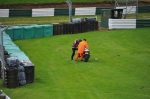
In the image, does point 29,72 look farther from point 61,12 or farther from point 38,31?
point 61,12

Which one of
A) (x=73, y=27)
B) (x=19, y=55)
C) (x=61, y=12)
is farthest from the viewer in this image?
(x=61, y=12)

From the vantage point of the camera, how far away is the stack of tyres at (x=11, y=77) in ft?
69.3

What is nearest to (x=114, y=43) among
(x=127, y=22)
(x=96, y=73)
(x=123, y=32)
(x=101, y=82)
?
(x=123, y=32)

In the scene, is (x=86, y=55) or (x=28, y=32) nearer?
(x=86, y=55)

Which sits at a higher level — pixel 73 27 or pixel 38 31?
pixel 73 27

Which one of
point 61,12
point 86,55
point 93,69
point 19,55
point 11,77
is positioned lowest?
point 93,69

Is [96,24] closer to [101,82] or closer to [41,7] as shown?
[41,7]

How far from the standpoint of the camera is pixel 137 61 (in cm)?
2906

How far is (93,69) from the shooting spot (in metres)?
26.1

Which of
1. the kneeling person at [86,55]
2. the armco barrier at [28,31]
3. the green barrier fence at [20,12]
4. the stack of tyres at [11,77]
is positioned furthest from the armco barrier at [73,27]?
the stack of tyres at [11,77]

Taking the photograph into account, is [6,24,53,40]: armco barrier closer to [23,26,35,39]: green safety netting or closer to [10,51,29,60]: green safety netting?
[23,26,35,39]: green safety netting

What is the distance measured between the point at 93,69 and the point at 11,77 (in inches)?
254

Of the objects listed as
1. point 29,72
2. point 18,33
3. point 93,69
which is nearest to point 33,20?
point 18,33

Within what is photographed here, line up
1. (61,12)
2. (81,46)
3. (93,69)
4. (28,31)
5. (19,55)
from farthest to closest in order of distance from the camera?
(61,12)
(28,31)
(81,46)
(93,69)
(19,55)
